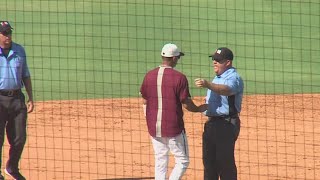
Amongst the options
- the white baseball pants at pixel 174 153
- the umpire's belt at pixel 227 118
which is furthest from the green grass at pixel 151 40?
the umpire's belt at pixel 227 118

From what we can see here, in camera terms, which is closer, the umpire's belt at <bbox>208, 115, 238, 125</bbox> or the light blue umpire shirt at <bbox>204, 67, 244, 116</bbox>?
the light blue umpire shirt at <bbox>204, 67, 244, 116</bbox>

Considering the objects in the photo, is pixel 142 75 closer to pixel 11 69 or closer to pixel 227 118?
pixel 11 69

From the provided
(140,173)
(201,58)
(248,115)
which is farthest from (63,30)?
(140,173)

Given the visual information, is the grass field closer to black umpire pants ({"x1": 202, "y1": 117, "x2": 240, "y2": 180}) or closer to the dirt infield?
the dirt infield

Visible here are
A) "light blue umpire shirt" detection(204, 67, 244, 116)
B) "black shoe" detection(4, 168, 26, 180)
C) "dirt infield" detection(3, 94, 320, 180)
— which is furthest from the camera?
"dirt infield" detection(3, 94, 320, 180)

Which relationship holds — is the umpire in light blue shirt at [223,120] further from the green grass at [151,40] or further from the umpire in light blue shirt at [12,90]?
the green grass at [151,40]

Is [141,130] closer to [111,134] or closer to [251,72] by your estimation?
[111,134]

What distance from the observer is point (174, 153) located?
10.7 m

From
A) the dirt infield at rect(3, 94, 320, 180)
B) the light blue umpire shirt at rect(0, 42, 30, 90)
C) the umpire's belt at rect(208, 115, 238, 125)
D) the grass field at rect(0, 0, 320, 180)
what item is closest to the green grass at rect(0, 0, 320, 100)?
the grass field at rect(0, 0, 320, 180)

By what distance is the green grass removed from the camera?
689 inches

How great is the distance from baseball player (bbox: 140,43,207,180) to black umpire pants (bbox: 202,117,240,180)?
238 mm

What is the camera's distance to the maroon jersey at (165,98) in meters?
10.4

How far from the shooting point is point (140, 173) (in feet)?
41.1

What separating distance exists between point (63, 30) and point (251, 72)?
499 cm
